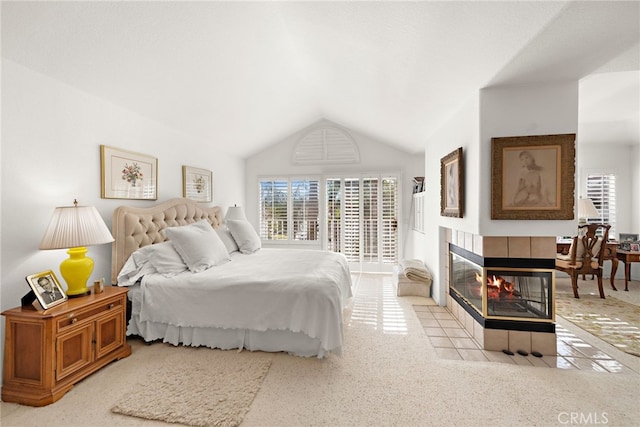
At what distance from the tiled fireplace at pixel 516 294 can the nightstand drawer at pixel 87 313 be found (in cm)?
315

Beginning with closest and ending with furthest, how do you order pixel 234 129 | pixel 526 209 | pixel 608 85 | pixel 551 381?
pixel 551 381
pixel 526 209
pixel 608 85
pixel 234 129

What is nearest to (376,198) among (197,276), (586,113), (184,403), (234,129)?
(234,129)

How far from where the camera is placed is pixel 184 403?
1.74m

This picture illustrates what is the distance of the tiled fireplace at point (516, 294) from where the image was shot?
7.61 feet

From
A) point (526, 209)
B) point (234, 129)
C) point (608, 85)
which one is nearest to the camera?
point (526, 209)

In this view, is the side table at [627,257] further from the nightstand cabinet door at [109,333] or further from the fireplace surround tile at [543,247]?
the nightstand cabinet door at [109,333]

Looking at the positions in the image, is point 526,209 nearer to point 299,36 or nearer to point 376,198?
point 299,36

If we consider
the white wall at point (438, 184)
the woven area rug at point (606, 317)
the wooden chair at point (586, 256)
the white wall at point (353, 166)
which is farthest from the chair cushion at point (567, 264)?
the white wall at point (353, 166)

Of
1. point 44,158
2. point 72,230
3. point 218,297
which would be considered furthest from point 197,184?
point 218,297

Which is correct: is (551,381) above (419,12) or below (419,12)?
below

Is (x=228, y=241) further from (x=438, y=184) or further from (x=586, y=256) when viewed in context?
(x=586, y=256)

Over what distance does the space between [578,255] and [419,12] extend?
4084mm

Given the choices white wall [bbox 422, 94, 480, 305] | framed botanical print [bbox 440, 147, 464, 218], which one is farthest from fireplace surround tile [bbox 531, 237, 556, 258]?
framed botanical print [bbox 440, 147, 464, 218]

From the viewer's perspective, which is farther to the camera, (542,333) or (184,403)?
(542,333)
